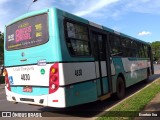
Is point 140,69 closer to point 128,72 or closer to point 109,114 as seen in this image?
point 128,72

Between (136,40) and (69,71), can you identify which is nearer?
(69,71)

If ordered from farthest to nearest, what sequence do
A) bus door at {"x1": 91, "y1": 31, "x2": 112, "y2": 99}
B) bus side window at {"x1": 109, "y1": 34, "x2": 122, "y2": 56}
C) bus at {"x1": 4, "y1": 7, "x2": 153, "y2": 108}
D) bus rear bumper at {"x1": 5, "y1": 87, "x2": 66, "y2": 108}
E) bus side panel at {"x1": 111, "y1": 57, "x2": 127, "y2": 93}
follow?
bus side window at {"x1": 109, "y1": 34, "x2": 122, "y2": 56} → bus side panel at {"x1": 111, "y1": 57, "x2": 127, "y2": 93} → bus door at {"x1": 91, "y1": 31, "x2": 112, "y2": 99} → bus at {"x1": 4, "y1": 7, "x2": 153, "y2": 108} → bus rear bumper at {"x1": 5, "y1": 87, "x2": 66, "y2": 108}

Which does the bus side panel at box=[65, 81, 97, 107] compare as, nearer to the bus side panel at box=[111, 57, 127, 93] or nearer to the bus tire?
the bus side panel at box=[111, 57, 127, 93]

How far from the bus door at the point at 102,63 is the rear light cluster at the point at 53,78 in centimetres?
218

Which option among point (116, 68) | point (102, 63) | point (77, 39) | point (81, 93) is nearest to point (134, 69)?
point (116, 68)

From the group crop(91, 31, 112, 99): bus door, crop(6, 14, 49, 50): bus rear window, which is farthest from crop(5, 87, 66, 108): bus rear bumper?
crop(91, 31, 112, 99): bus door

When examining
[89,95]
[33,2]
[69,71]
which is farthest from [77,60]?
[33,2]

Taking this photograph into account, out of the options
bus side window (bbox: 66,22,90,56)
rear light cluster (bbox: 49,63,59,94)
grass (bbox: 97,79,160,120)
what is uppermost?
bus side window (bbox: 66,22,90,56)

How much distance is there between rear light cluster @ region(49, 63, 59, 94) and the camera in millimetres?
7250

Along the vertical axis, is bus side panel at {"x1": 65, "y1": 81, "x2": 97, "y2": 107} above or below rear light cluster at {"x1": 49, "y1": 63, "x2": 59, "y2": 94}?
below

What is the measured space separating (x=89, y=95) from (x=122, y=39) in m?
5.36

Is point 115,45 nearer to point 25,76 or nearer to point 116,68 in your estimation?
point 116,68

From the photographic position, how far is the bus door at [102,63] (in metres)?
9.26

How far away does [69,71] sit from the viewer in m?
7.42
